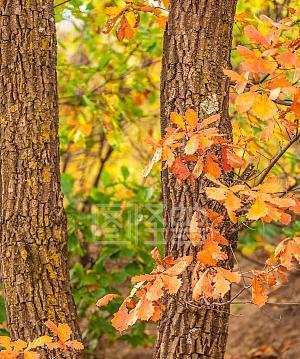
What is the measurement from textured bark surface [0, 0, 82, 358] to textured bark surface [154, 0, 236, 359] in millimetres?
519

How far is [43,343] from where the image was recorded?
2.51 meters

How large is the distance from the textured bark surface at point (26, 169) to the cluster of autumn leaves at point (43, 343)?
0.16 metres

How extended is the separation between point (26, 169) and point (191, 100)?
2.46ft

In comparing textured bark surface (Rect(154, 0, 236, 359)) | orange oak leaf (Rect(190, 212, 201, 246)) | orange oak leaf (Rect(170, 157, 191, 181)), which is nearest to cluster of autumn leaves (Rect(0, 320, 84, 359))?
textured bark surface (Rect(154, 0, 236, 359))

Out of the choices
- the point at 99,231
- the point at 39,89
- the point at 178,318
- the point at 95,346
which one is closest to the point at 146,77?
the point at 99,231

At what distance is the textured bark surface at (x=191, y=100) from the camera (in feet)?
8.80

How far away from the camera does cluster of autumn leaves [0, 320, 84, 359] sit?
2518 mm


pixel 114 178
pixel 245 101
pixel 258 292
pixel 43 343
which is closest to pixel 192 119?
pixel 245 101

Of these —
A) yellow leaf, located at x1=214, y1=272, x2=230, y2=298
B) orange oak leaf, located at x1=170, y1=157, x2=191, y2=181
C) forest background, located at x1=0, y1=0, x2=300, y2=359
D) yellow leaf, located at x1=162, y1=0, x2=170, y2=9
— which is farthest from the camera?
forest background, located at x1=0, y1=0, x2=300, y2=359

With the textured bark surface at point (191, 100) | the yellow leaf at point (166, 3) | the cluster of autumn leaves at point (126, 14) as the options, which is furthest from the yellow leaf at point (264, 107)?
the yellow leaf at point (166, 3)

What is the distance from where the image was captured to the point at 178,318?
8.87ft

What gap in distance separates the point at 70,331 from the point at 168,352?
1.35 feet

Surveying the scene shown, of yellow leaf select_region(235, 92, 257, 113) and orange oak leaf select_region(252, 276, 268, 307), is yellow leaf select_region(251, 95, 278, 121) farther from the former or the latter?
orange oak leaf select_region(252, 276, 268, 307)

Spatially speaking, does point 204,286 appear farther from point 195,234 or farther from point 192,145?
point 192,145
